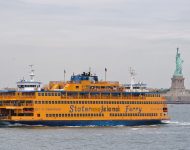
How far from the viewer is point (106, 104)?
96875mm

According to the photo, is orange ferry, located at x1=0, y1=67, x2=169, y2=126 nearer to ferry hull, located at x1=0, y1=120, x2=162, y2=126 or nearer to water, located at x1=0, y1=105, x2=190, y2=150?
ferry hull, located at x1=0, y1=120, x2=162, y2=126

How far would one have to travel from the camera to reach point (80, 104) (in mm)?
95062

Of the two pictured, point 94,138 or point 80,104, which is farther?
point 80,104

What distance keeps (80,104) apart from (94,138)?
16.0 metres

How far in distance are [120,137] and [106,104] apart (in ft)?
52.5

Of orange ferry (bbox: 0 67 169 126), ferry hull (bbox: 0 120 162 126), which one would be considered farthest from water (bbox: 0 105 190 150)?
orange ferry (bbox: 0 67 169 126)

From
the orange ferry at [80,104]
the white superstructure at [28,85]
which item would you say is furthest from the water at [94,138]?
the white superstructure at [28,85]

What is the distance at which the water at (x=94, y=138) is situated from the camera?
236 feet

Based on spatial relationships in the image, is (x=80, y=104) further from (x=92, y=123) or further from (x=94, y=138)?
(x=94, y=138)

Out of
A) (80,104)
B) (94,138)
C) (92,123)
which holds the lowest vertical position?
(94,138)

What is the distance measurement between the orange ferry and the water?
276 centimetres

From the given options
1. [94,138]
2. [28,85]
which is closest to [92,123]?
[28,85]

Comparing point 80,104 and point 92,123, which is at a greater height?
point 80,104

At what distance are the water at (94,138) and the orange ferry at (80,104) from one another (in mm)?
2762
